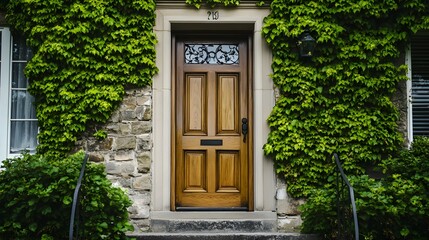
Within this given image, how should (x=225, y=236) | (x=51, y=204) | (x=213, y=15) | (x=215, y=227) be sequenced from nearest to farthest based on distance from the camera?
(x=51, y=204) < (x=225, y=236) < (x=215, y=227) < (x=213, y=15)

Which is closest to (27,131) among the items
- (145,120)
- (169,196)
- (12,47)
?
(12,47)

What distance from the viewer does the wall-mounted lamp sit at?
6522mm

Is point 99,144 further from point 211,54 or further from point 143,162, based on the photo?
point 211,54

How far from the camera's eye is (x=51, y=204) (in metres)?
5.70

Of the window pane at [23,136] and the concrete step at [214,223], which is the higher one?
the window pane at [23,136]

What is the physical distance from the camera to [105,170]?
21.8ft

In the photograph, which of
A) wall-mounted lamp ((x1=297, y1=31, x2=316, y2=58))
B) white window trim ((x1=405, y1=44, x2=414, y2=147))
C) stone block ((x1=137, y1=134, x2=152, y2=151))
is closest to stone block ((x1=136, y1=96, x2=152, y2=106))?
stone block ((x1=137, y1=134, x2=152, y2=151))

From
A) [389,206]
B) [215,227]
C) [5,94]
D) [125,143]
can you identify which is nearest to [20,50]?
[5,94]

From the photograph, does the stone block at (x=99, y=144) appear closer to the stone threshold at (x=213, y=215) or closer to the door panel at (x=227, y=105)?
the stone threshold at (x=213, y=215)

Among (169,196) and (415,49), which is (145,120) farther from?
(415,49)

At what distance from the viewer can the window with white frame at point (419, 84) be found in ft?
23.1

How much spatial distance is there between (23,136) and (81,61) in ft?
4.52

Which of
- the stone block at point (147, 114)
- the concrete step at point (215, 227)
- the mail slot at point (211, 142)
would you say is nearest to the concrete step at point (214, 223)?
the concrete step at point (215, 227)

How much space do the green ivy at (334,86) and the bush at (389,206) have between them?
437mm
